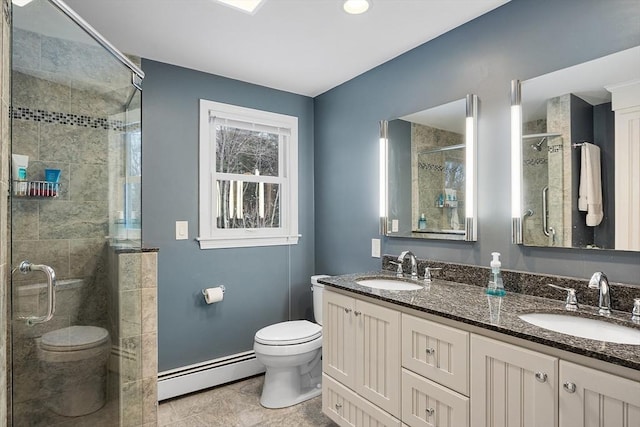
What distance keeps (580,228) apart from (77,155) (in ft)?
8.07

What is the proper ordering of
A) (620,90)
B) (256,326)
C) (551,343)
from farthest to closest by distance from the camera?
1. (256,326)
2. (620,90)
3. (551,343)

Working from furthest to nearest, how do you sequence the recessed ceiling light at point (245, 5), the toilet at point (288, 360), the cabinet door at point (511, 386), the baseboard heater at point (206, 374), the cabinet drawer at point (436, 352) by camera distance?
the baseboard heater at point (206, 374) < the toilet at point (288, 360) < the recessed ceiling light at point (245, 5) < the cabinet drawer at point (436, 352) < the cabinet door at point (511, 386)

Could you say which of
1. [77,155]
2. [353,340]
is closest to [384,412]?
[353,340]

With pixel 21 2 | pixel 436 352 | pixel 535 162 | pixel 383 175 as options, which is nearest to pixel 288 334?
pixel 436 352

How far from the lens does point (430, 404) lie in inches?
57.4

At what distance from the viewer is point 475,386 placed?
4.23 ft

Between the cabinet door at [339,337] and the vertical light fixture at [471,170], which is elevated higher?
the vertical light fixture at [471,170]

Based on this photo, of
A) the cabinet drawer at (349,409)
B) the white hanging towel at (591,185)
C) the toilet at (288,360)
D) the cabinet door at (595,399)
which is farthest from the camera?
the toilet at (288,360)

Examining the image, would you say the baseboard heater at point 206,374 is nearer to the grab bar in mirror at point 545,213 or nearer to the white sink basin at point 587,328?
the white sink basin at point 587,328

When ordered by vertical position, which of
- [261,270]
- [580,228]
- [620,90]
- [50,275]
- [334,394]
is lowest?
[334,394]

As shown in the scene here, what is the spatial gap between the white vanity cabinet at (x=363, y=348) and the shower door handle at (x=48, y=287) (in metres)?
1.33

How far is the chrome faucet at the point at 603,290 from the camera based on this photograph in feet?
4.39

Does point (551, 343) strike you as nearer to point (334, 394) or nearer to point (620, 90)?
point (620, 90)

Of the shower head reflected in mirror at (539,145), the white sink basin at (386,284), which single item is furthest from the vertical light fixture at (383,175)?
the shower head reflected in mirror at (539,145)
